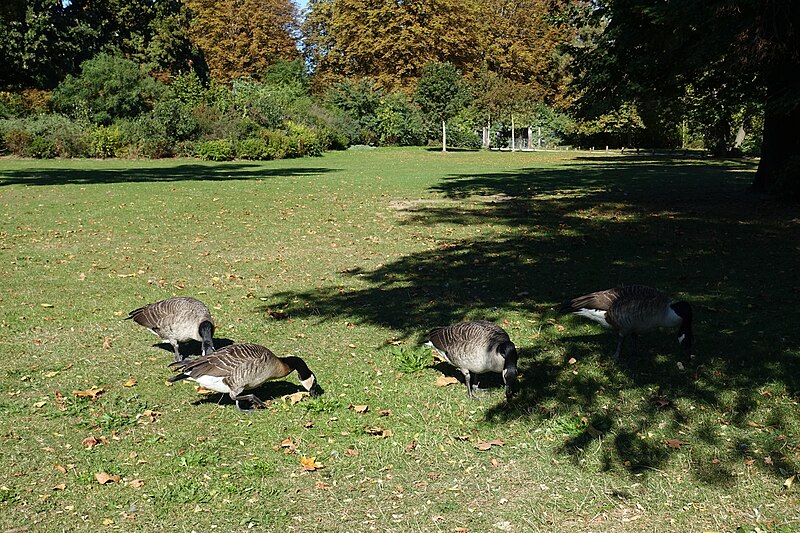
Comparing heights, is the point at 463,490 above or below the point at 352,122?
below

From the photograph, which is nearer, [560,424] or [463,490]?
[463,490]

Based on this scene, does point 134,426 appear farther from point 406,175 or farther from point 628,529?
point 406,175

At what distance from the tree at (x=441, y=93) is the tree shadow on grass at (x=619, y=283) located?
40.4m

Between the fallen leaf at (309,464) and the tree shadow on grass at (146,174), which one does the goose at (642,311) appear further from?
the tree shadow on grass at (146,174)

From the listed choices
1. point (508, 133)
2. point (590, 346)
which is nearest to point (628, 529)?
point (590, 346)

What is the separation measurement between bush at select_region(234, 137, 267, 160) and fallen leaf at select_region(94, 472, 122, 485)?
39.2m

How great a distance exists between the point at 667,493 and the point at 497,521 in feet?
4.08

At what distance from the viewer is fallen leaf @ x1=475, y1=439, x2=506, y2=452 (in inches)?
228

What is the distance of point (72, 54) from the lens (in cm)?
5612

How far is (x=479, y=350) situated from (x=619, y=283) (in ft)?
16.8

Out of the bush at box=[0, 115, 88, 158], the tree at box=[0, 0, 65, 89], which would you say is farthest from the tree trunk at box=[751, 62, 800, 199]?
the tree at box=[0, 0, 65, 89]

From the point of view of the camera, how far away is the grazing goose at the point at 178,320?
731 centimetres

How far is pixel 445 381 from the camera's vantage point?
23.4 ft

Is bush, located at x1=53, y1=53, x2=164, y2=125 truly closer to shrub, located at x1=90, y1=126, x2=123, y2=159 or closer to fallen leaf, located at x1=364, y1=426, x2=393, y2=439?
shrub, located at x1=90, y1=126, x2=123, y2=159
